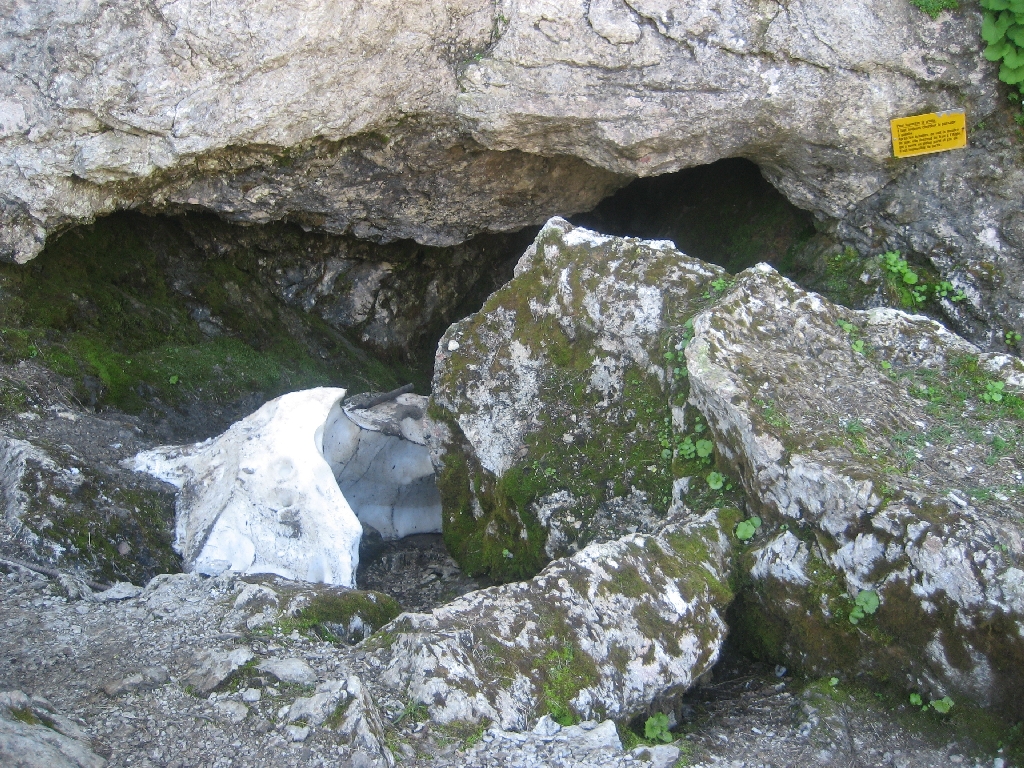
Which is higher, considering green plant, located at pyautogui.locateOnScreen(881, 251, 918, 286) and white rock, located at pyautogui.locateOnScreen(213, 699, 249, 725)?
green plant, located at pyautogui.locateOnScreen(881, 251, 918, 286)

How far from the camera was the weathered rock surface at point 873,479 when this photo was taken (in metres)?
3.20

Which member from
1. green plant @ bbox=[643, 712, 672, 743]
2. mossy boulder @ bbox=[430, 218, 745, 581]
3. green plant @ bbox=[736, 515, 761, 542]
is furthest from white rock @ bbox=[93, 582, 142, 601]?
green plant @ bbox=[736, 515, 761, 542]

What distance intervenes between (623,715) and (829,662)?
3.38 feet

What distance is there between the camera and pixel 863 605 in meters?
3.43

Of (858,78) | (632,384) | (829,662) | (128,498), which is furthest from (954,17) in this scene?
(128,498)

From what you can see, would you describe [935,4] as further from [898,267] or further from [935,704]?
[935,704]

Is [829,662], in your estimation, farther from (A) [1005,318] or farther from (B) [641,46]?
(B) [641,46]

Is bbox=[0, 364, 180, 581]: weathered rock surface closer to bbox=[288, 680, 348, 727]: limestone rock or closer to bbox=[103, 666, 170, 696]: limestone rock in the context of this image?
bbox=[103, 666, 170, 696]: limestone rock

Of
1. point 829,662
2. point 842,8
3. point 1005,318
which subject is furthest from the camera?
point 1005,318

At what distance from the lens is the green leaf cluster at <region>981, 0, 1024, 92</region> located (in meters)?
5.04

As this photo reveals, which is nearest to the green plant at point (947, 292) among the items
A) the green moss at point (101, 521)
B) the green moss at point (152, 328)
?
the green moss at point (152, 328)

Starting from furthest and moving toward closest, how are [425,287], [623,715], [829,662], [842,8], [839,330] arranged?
1. [425,287]
2. [842,8]
3. [839,330]
4. [829,662]
5. [623,715]

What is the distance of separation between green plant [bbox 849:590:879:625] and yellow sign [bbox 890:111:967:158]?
354cm

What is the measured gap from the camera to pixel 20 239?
204 inches
